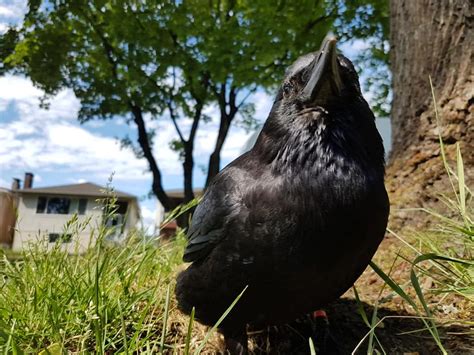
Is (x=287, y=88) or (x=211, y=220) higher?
(x=287, y=88)

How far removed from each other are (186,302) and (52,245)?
86cm

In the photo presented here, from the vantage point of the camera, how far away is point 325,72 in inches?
66.1

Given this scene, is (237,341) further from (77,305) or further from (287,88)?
(287,88)

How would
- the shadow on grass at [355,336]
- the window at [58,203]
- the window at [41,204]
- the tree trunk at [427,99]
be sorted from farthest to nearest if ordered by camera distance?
the window at [58,203], the window at [41,204], the tree trunk at [427,99], the shadow on grass at [355,336]

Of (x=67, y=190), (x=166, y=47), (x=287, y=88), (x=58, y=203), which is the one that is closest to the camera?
(x=287, y=88)

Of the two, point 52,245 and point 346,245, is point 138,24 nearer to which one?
point 52,245

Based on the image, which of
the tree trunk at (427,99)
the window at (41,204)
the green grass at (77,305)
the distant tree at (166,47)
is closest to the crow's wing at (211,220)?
the green grass at (77,305)

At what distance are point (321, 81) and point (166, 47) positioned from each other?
11.9 m

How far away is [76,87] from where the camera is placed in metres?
14.5

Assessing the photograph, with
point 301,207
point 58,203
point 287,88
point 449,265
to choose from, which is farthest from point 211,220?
point 58,203

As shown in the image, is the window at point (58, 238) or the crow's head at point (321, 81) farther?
the window at point (58, 238)

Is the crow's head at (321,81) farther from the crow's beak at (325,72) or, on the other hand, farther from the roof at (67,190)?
the roof at (67,190)

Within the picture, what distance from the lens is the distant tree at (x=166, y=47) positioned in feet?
38.5

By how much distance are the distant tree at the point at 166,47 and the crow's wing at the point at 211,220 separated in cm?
981
